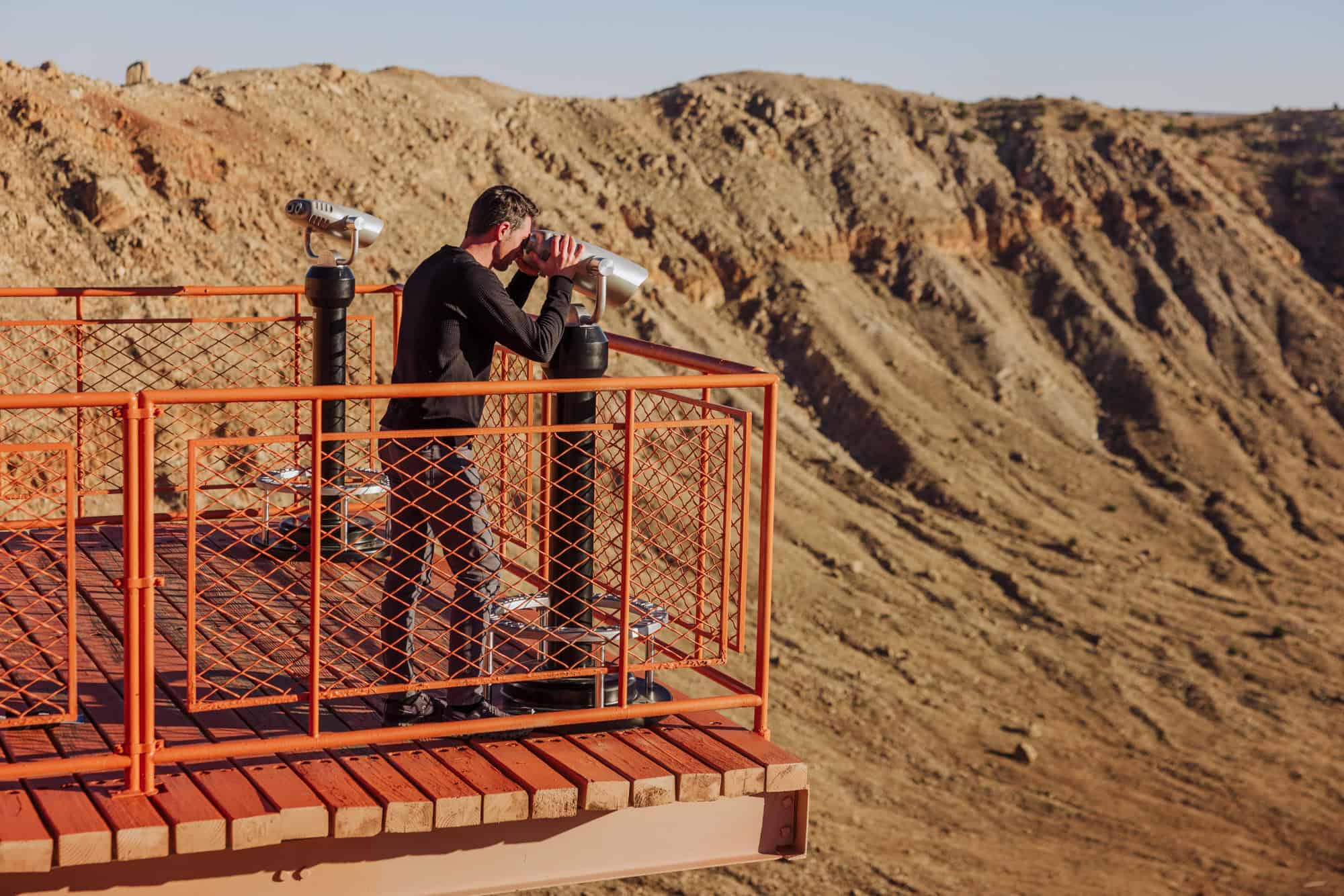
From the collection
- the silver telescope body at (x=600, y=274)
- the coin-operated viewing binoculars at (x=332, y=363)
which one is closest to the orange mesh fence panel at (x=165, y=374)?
the coin-operated viewing binoculars at (x=332, y=363)

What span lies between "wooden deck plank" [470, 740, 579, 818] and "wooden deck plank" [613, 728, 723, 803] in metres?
0.40

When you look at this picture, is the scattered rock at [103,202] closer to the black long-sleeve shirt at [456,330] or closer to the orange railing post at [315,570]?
the black long-sleeve shirt at [456,330]

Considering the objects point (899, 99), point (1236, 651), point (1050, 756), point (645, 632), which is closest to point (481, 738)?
point (645, 632)

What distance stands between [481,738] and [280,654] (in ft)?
4.14

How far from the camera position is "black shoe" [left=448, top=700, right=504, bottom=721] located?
18.4 ft

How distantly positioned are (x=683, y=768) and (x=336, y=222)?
4005 millimetres

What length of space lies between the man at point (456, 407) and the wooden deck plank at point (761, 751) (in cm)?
91

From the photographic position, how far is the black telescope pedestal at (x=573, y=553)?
18.6ft

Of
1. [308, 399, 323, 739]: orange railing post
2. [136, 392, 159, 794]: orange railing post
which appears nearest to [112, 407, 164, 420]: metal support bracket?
[136, 392, 159, 794]: orange railing post

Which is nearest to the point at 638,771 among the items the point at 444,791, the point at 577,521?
the point at 444,791

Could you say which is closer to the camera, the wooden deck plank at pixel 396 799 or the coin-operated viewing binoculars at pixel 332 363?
the wooden deck plank at pixel 396 799

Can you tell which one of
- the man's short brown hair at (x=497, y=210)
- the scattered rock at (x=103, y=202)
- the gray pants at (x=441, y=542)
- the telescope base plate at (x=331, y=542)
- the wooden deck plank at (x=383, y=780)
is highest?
the scattered rock at (x=103, y=202)

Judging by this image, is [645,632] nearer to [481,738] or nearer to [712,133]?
[481,738]

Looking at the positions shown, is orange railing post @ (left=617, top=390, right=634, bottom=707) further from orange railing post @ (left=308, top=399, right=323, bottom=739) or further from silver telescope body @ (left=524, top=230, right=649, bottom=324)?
orange railing post @ (left=308, top=399, right=323, bottom=739)
